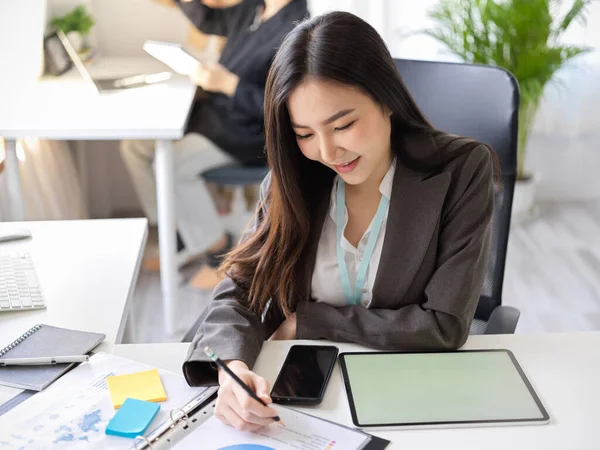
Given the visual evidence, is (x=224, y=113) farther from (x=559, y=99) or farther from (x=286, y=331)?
(x=286, y=331)

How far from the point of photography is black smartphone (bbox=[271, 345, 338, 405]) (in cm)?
112

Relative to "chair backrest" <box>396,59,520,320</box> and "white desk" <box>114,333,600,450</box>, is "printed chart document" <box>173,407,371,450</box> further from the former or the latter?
"chair backrest" <box>396,59,520,320</box>

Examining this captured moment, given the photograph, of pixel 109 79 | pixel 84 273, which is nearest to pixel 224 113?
A: pixel 109 79

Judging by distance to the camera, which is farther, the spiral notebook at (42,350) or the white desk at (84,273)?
the white desk at (84,273)

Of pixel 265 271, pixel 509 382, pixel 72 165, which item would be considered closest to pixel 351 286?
pixel 265 271

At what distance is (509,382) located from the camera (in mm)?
1160

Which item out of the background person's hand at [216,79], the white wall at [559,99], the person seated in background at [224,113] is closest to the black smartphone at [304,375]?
the person seated in background at [224,113]

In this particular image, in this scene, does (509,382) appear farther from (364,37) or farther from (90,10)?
(90,10)

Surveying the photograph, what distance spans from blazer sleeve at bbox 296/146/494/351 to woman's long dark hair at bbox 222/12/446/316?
3.4 inches

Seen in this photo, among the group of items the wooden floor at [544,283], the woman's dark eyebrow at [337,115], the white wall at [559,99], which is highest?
the woman's dark eyebrow at [337,115]

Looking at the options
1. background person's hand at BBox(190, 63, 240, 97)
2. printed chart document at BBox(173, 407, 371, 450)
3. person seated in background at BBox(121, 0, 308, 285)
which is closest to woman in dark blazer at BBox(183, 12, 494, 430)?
printed chart document at BBox(173, 407, 371, 450)

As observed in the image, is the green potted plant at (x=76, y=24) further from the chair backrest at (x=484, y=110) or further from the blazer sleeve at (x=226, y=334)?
the blazer sleeve at (x=226, y=334)

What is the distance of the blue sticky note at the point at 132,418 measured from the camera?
1031 millimetres

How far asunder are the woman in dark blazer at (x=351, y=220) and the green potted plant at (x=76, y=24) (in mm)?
2073
